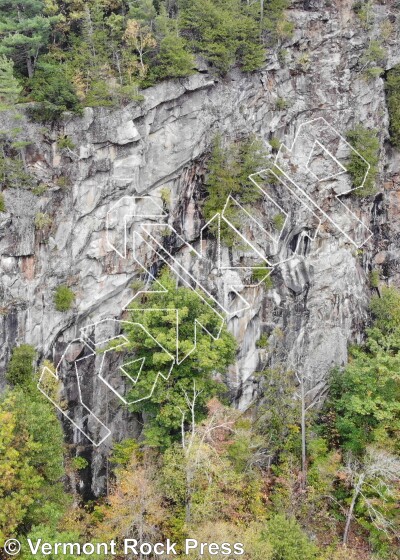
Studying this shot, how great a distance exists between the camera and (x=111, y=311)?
19.8 m

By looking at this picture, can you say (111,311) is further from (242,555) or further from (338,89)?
(338,89)

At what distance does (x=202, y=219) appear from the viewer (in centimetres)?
2123

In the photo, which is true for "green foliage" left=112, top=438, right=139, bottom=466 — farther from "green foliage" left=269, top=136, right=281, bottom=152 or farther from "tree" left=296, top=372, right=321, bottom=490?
"green foliage" left=269, top=136, right=281, bottom=152

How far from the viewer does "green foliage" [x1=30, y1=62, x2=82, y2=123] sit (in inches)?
703

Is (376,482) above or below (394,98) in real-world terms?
below

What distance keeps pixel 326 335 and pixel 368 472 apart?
7.37 meters

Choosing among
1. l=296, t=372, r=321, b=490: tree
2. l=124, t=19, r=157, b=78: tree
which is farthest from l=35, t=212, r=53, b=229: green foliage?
l=296, t=372, r=321, b=490: tree

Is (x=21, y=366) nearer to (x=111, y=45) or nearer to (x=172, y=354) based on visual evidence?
(x=172, y=354)

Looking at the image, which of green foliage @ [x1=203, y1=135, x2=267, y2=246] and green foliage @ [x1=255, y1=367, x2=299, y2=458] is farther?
green foliage @ [x1=255, y1=367, x2=299, y2=458]

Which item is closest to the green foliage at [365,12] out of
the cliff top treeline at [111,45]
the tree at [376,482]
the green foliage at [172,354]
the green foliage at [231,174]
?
the cliff top treeline at [111,45]

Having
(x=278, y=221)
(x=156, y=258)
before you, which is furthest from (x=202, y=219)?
(x=278, y=221)

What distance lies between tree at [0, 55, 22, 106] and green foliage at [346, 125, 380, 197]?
15.8 meters

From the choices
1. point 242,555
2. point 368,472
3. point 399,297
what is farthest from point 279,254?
point 242,555

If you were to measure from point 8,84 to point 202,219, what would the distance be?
9.24 metres
